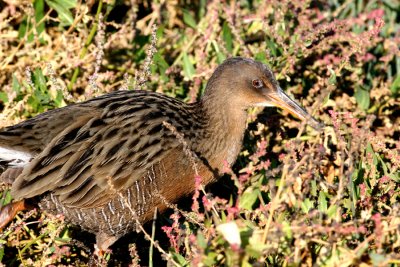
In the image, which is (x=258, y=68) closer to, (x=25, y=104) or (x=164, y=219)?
(x=164, y=219)

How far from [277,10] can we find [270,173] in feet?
7.79

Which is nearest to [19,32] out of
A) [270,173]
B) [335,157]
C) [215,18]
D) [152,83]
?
[152,83]

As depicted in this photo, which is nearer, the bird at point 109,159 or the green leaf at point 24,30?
the bird at point 109,159

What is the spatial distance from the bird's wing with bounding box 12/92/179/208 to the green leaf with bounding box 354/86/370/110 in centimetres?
176

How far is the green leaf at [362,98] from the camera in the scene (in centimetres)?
536

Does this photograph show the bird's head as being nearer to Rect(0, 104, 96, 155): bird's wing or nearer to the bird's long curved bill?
the bird's long curved bill

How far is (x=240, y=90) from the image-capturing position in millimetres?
4465

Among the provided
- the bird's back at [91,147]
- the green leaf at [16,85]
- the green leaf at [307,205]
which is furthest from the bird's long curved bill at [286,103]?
the green leaf at [16,85]

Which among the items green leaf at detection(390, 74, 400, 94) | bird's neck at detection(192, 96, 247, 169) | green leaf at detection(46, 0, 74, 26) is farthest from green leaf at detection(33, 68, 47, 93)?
green leaf at detection(390, 74, 400, 94)

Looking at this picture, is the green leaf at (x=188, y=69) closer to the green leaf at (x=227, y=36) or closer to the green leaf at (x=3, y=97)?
the green leaf at (x=227, y=36)

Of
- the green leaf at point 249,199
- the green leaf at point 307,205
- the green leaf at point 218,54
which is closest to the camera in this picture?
the green leaf at point 307,205

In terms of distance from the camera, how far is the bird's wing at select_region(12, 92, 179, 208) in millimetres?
3980

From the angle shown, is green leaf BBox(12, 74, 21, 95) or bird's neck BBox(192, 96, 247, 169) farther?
green leaf BBox(12, 74, 21, 95)

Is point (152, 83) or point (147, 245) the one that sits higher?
point (152, 83)
